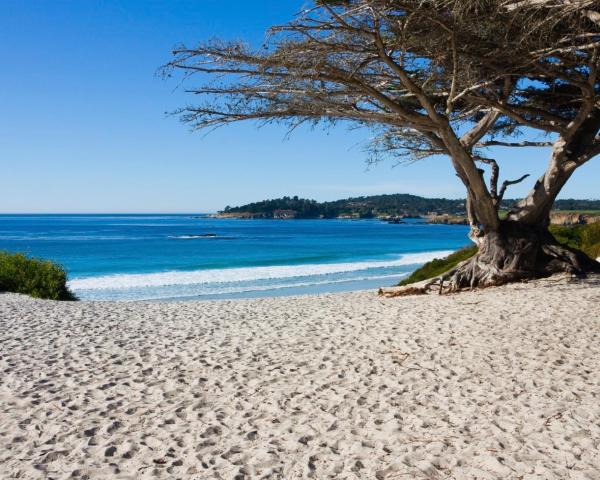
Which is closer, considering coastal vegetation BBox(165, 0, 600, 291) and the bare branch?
coastal vegetation BBox(165, 0, 600, 291)

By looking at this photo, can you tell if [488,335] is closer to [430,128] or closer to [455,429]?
[455,429]

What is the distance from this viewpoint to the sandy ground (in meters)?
4.23

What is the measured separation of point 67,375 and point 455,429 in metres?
4.17

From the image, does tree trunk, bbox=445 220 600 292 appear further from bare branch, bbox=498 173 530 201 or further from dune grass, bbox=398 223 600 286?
dune grass, bbox=398 223 600 286

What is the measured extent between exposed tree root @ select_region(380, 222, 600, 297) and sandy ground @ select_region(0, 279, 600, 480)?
2639 mm

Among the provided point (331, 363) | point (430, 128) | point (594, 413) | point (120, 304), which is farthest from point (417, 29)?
point (120, 304)

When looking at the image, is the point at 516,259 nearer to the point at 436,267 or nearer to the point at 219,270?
the point at 436,267

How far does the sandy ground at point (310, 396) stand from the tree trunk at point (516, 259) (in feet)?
8.63

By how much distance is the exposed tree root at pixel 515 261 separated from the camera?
12.4 m

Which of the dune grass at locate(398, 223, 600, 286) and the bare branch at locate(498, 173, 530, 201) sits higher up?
the bare branch at locate(498, 173, 530, 201)

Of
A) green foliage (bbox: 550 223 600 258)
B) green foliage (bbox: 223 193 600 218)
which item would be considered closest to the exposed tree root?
green foliage (bbox: 550 223 600 258)

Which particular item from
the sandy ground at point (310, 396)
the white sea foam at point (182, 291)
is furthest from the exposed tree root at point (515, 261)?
the white sea foam at point (182, 291)

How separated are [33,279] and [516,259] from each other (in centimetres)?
1213

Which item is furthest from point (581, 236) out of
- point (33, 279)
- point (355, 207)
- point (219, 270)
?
point (355, 207)
